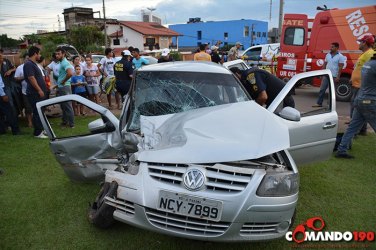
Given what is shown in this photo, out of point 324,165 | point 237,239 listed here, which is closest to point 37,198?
point 237,239

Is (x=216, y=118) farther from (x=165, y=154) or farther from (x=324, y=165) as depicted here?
(x=324, y=165)

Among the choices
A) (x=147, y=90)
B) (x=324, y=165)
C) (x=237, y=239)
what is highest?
(x=147, y=90)

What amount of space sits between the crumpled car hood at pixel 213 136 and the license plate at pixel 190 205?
0.27m

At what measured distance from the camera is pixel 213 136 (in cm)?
257

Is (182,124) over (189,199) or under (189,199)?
over

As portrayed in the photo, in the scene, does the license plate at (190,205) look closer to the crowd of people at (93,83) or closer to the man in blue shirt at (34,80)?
the crowd of people at (93,83)

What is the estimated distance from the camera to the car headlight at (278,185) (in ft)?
7.45

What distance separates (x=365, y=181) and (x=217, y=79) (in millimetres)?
2464

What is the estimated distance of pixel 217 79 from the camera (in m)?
3.76

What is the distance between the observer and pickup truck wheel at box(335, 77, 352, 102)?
988cm

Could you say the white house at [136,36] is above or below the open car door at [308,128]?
above

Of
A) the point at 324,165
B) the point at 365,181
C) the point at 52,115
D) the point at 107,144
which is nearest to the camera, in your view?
the point at 107,144

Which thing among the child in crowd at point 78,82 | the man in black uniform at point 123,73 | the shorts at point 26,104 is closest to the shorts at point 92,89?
the child in crowd at point 78,82

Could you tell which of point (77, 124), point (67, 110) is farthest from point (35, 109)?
point (77, 124)
